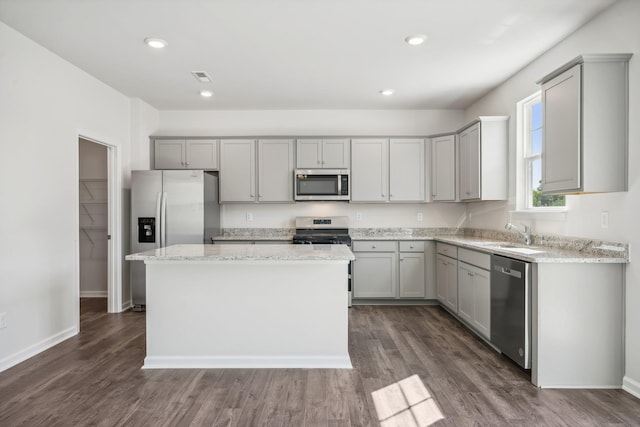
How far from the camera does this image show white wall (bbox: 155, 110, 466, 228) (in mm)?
5305

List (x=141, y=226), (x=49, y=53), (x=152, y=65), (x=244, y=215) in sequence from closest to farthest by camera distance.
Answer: (x=49, y=53) → (x=152, y=65) → (x=141, y=226) → (x=244, y=215)

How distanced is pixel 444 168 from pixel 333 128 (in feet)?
5.39

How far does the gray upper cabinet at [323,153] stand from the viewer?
5.02m

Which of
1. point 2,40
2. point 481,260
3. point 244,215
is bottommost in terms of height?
point 481,260

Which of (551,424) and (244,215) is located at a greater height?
(244,215)

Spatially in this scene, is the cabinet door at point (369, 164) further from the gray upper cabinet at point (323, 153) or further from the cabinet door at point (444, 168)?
the cabinet door at point (444, 168)

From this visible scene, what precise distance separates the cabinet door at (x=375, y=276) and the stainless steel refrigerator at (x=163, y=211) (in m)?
2.05

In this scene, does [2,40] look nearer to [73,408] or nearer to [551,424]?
[73,408]

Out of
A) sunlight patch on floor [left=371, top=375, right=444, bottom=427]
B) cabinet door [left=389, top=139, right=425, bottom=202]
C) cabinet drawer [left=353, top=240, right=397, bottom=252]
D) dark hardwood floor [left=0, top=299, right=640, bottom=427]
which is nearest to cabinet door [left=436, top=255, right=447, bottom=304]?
cabinet drawer [left=353, top=240, right=397, bottom=252]

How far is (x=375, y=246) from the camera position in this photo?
478cm

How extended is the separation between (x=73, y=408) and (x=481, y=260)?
10.8 ft

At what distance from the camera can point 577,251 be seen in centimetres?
288

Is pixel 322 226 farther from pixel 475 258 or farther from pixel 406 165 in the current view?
pixel 475 258

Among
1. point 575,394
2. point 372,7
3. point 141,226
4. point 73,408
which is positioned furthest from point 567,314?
point 141,226
